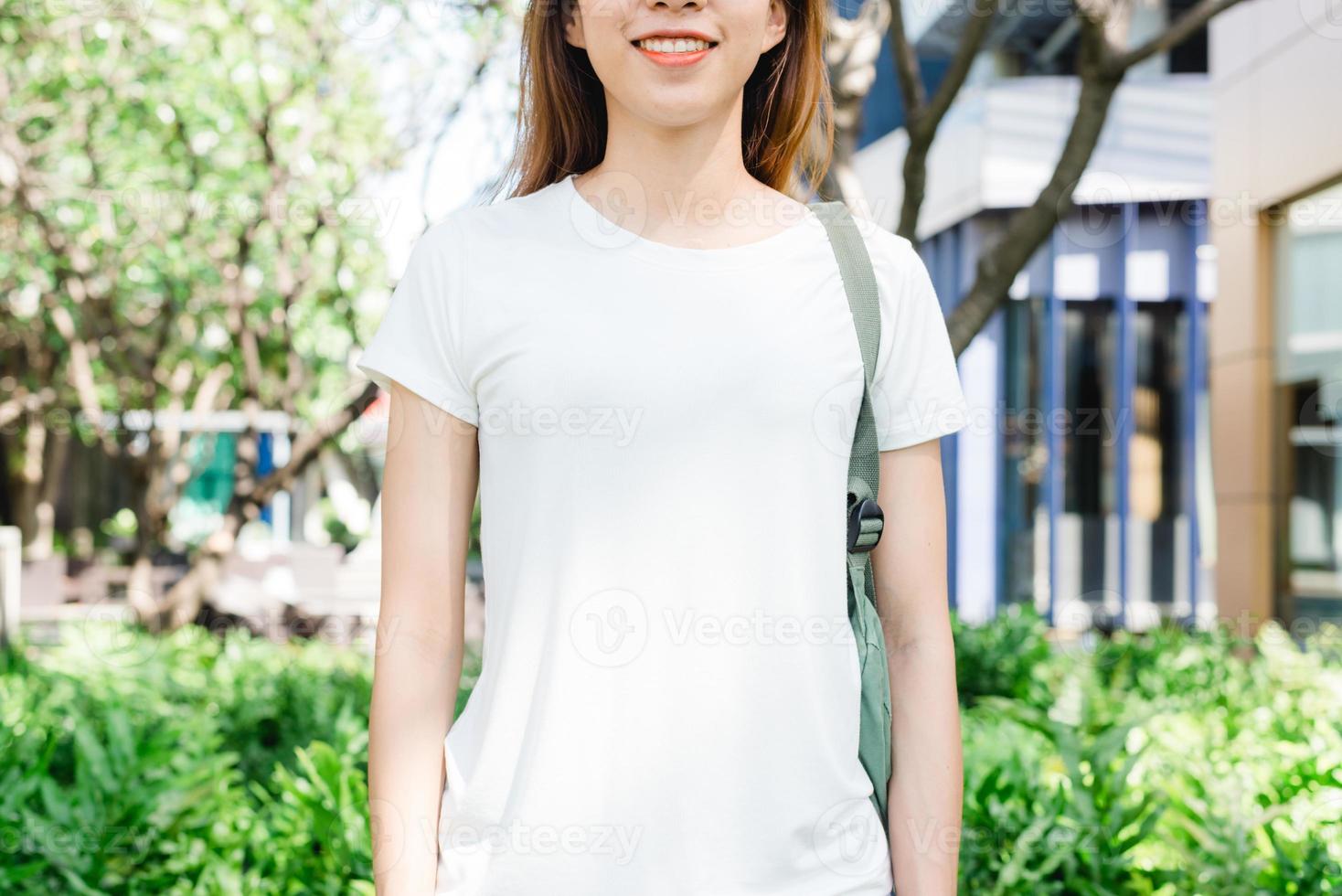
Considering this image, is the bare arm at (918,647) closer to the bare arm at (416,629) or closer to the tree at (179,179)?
the bare arm at (416,629)

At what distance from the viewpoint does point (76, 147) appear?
9.56 meters

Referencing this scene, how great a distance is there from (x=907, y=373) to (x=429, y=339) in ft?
1.81

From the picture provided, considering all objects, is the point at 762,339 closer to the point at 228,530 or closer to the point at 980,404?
the point at 228,530

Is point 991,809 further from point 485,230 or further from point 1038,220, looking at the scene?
point 485,230

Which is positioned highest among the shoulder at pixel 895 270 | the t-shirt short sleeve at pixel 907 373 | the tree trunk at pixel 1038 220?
the tree trunk at pixel 1038 220

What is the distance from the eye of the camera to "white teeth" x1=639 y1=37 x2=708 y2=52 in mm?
1553

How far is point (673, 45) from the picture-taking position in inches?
61.3

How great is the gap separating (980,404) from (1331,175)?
6727 mm

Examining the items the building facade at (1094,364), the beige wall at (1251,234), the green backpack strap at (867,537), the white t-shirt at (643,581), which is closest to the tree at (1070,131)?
the green backpack strap at (867,537)

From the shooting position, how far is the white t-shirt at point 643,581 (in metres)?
1.45

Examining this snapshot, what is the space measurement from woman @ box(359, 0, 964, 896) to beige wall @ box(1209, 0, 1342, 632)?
8.21 m

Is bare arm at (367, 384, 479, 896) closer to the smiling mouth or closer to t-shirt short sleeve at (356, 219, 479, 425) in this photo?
t-shirt short sleeve at (356, 219, 479, 425)

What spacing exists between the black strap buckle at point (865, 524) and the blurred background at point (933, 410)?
2.44 ft

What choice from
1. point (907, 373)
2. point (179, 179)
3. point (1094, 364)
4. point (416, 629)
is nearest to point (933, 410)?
point (907, 373)
